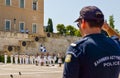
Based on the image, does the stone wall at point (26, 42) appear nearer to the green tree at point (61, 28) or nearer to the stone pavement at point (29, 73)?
the stone pavement at point (29, 73)

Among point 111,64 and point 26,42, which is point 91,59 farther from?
point 26,42

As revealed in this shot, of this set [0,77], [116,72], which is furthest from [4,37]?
[116,72]

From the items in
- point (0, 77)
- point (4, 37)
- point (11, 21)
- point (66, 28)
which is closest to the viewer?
point (0, 77)

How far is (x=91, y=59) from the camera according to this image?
3.87 metres

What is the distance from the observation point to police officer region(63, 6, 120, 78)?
3797mm

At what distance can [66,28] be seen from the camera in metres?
93.6

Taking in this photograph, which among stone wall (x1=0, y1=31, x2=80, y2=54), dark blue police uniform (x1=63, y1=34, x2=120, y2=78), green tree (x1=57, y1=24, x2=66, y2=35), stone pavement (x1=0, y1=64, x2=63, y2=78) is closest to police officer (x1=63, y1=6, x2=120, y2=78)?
dark blue police uniform (x1=63, y1=34, x2=120, y2=78)

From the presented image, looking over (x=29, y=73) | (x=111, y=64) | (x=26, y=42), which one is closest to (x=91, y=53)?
(x=111, y=64)

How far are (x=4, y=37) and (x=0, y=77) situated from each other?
29.6 m

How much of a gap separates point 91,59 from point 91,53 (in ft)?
0.19

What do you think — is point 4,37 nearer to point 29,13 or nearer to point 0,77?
point 29,13

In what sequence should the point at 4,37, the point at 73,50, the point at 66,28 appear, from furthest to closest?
the point at 66,28 → the point at 4,37 → the point at 73,50

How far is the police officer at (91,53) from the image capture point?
3797mm

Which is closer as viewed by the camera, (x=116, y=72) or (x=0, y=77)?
(x=116, y=72)
